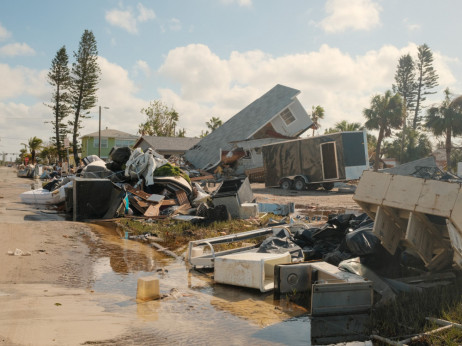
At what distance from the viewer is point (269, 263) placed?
6254 millimetres

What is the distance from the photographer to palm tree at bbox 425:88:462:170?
1598 inches

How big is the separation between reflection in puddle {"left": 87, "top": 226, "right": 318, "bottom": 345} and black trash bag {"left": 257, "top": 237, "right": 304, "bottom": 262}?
946mm

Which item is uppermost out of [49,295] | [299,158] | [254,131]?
[254,131]

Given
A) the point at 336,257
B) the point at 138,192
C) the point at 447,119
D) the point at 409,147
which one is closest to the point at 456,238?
the point at 336,257

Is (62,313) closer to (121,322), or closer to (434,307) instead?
(121,322)

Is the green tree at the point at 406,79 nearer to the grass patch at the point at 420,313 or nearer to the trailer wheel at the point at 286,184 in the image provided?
the trailer wheel at the point at 286,184

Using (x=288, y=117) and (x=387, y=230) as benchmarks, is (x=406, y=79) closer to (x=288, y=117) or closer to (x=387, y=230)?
(x=288, y=117)

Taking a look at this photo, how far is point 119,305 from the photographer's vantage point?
5344 mm

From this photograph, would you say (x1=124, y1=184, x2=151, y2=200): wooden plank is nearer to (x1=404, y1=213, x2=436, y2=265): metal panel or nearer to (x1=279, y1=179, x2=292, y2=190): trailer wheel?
(x1=404, y1=213, x2=436, y2=265): metal panel

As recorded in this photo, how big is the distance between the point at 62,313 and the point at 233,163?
29.9m

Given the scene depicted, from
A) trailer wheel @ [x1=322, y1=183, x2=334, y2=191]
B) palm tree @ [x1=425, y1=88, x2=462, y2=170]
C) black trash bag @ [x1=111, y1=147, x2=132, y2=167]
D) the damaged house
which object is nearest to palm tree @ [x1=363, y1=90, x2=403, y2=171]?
palm tree @ [x1=425, y1=88, x2=462, y2=170]

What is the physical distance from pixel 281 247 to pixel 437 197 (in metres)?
2.67

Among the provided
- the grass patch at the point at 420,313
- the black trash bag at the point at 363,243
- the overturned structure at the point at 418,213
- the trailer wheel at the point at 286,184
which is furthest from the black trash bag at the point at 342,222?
the trailer wheel at the point at 286,184

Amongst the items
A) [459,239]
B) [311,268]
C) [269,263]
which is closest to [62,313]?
[269,263]
